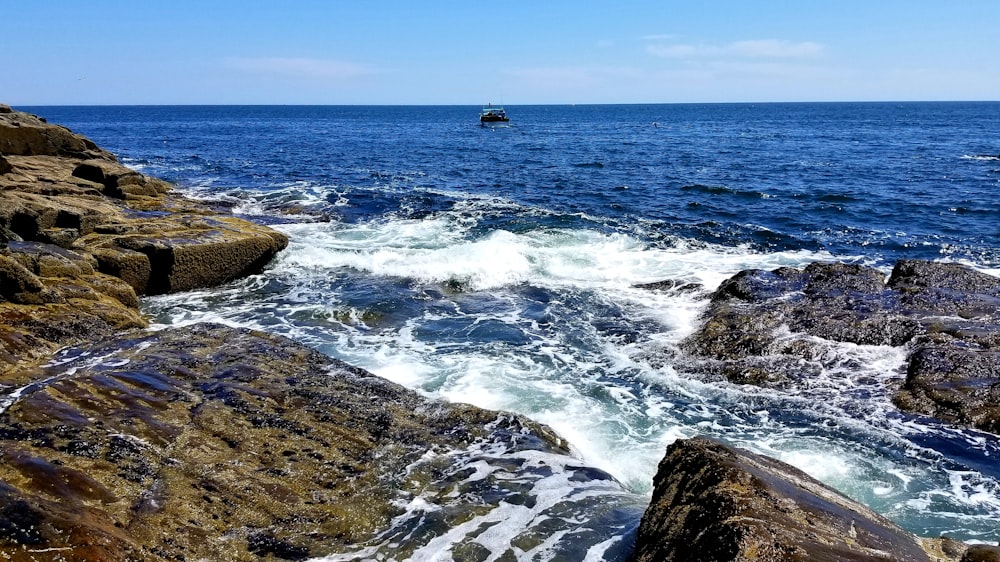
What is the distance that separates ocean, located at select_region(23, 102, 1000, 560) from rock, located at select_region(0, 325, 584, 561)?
867 millimetres

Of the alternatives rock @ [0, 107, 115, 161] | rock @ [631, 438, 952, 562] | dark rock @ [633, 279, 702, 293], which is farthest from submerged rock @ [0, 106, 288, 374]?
dark rock @ [633, 279, 702, 293]

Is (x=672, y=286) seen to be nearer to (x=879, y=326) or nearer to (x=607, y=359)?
(x=607, y=359)

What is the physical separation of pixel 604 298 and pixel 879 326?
243 inches

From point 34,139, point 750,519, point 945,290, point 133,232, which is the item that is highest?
point 34,139

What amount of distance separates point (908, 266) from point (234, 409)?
15.1 meters

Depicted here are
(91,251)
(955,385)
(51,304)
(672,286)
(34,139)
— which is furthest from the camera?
(34,139)

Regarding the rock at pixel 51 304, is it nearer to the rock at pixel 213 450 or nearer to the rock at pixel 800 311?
the rock at pixel 213 450

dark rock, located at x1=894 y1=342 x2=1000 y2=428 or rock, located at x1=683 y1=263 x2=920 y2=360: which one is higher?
rock, located at x1=683 y1=263 x2=920 y2=360

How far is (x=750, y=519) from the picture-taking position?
4.68m

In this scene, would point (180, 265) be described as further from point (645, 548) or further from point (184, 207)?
point (645, 548)

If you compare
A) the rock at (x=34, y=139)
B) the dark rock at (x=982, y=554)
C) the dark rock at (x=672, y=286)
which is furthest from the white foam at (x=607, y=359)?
the rock at (x=34, y=139)

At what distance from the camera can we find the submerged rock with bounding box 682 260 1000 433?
1058cm

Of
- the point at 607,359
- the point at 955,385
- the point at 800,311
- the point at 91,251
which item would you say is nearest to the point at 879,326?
the point at 800,311

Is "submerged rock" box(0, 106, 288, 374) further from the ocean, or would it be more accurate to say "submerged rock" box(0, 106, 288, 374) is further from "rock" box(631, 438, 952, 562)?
"rock" box(631, 438, 952, 562)
